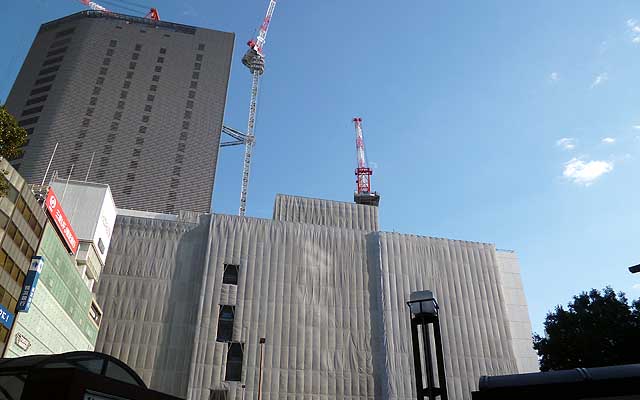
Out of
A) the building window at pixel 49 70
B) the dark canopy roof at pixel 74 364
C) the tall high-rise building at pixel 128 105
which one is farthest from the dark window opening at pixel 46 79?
the dark canopy roof at pixel 74 364

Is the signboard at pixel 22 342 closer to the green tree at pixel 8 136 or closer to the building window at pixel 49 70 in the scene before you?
the green tree at pixel 8 136

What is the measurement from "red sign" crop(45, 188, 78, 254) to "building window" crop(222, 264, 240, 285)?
16382mm

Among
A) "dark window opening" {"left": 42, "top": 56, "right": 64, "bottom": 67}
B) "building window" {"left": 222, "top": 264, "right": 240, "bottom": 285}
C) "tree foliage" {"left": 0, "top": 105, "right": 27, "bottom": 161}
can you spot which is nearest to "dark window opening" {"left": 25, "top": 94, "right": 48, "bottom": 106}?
"dark window opening" {"left": 42, "top": 56, "right": 64, "bottom": 67}

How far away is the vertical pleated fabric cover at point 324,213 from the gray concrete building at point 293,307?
0.93 m

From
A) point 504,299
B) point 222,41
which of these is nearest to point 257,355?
point 504,299

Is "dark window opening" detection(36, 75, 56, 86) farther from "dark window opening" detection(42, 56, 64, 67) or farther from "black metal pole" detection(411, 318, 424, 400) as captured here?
"black metal pole" detection(411, 318, 424, 400)

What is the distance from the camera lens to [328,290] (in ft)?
179

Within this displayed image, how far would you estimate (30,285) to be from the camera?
30.7 m

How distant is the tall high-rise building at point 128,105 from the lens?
303 ft

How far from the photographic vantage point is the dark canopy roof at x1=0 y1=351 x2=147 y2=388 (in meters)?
12.4

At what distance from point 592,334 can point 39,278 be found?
1696 inches

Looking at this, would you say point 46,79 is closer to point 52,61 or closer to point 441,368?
point 52,61

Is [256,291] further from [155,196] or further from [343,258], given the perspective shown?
[155,196]

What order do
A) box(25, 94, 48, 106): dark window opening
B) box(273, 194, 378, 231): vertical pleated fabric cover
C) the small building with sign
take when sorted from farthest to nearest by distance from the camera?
box(25, 94, 48, 106): dark window opening
box(273, 194, 378, 231): vertical pleated fabric cover
the small building with sign
